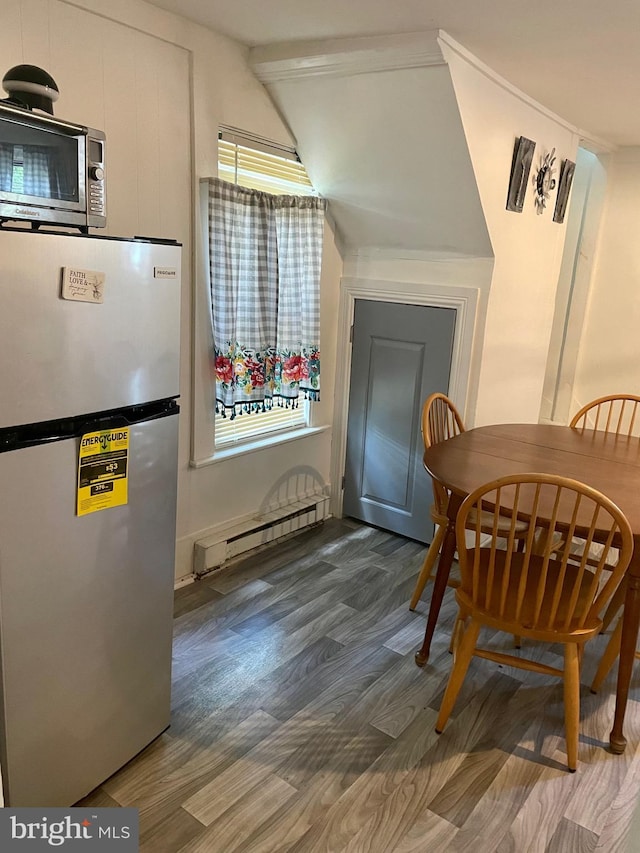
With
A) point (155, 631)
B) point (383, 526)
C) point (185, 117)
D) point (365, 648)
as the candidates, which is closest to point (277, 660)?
point (365, 648)

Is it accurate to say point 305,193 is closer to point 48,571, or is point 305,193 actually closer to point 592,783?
point 48,571

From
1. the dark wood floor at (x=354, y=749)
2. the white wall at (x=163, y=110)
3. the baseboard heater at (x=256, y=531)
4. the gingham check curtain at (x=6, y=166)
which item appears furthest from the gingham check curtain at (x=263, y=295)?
the gingham check curtain at (x=6, y=166)

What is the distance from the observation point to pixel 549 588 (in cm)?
203

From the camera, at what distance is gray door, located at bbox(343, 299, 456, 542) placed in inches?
126

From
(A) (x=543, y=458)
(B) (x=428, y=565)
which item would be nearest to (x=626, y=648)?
(A) (x=543, y=458)

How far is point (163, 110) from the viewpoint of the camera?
2.37 metres

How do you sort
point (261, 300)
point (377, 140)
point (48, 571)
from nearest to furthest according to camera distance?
point (48, 571) < point (377, 140) < point (261, 300)

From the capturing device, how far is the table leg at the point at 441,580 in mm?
2229

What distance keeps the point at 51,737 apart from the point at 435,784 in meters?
1.08

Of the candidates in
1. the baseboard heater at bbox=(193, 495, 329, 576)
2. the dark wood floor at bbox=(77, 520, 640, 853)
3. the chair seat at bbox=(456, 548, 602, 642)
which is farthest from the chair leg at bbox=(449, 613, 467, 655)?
the baseboard heater at bbox=(193, 495, 329, 576)

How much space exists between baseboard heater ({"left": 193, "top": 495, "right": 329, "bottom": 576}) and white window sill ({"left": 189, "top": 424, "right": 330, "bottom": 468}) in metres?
0.36

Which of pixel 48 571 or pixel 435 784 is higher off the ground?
pixel 48 571

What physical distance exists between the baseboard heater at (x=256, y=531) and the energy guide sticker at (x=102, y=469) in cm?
133

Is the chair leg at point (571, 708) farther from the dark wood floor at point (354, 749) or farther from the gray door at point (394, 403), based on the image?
the gray door at point (394, 403)
